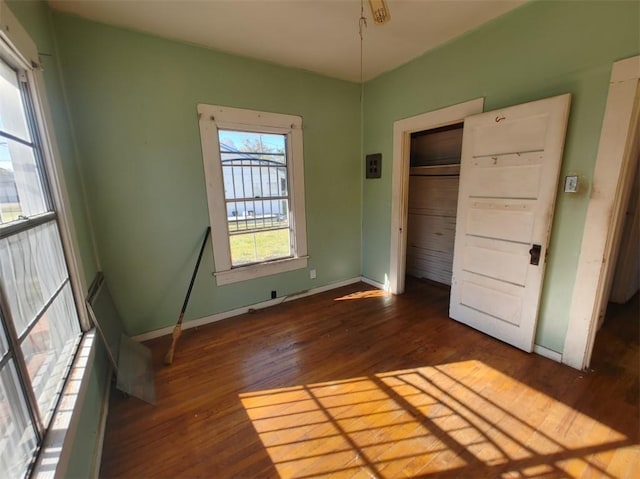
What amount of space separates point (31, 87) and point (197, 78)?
1245 mm

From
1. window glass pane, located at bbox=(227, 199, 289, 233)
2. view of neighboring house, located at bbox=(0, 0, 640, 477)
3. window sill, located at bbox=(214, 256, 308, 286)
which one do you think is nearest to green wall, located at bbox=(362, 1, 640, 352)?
view of neighboring house, located at bbox=(0, 0, 640, 477)

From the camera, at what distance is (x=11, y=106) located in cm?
130

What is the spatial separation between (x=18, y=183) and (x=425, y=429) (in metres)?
2.45

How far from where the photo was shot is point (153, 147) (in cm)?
232

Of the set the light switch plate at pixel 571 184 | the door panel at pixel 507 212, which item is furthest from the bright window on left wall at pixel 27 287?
the light switch plate at pixel 571 184

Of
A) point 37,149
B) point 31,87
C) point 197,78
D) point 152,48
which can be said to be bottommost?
point 37,149

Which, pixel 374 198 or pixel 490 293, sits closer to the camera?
pixel 490 293

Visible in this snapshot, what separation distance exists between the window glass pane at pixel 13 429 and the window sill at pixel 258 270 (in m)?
1.82

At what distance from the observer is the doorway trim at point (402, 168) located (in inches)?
99.8

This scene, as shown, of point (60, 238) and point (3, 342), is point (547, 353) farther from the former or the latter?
point (60, 238)

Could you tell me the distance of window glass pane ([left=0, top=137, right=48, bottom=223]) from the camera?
1123mm

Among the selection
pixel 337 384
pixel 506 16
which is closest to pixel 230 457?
pixel 337 384

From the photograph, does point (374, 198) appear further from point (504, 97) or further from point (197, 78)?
point (197, 78)

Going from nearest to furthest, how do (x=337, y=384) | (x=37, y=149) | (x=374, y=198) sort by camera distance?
(x=37, y=149)
(x=337, y=384)
(x=374, y=198)
